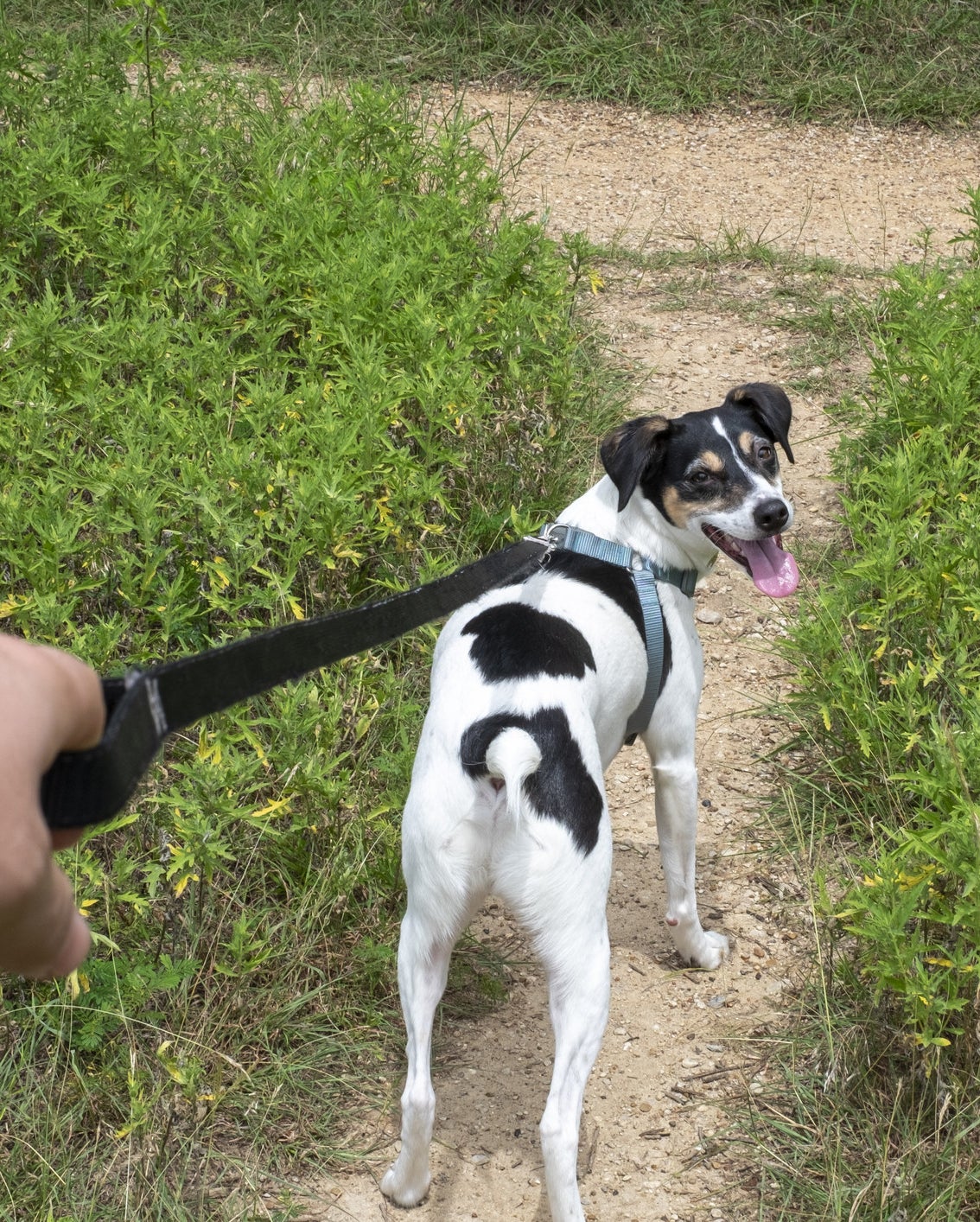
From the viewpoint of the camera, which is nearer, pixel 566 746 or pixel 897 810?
pixel 566 746

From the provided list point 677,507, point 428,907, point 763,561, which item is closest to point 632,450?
point 677,507

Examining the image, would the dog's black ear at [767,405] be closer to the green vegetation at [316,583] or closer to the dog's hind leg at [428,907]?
the green vegetation at [316,583]

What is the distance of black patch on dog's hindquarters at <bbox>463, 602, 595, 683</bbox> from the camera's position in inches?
99.6

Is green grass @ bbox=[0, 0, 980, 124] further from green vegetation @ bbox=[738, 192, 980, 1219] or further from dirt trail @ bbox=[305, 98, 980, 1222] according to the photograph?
green vegetation @ bbox=[738, 192, 980, 1219]

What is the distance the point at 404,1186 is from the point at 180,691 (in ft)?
5.65

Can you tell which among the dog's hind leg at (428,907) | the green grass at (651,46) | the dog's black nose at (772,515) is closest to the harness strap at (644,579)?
the dog's black nose at (772,515)

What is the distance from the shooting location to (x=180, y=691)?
1.23 meters

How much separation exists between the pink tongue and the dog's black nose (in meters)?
0.08

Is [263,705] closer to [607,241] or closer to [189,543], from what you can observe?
[189,543]

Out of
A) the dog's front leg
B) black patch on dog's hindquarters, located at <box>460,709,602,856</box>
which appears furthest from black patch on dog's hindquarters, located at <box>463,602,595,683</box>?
the dog's front leg

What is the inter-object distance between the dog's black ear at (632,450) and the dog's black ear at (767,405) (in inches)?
12.2

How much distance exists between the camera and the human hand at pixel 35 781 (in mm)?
804

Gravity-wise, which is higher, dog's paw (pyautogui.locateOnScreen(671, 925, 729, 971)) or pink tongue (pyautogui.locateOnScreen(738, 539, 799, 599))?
pink tongue (pyautogui.locateOnScreen(738, 539, 799, 599))

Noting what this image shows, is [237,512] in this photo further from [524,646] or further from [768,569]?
[768,569]
